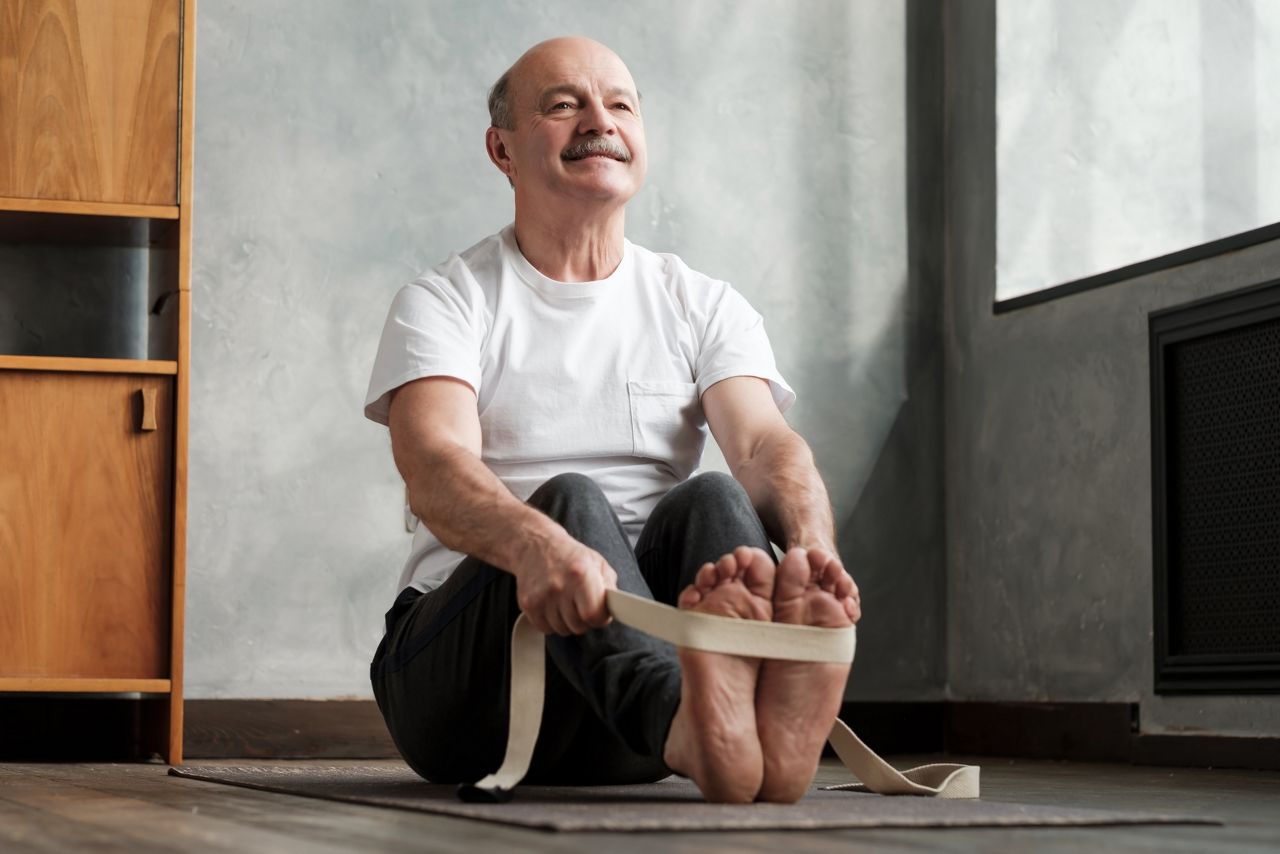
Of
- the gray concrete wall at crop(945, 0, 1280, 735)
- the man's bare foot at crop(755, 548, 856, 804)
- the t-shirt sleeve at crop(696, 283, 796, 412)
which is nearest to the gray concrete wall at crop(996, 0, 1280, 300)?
the gray concrete wall at crop(945, 0, 1280, 735)

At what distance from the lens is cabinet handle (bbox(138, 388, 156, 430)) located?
9.08ft

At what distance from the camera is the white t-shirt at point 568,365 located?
1.76 metres

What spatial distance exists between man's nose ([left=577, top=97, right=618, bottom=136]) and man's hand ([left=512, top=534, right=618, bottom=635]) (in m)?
0.64

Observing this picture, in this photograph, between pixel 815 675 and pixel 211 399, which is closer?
pixel 815 675

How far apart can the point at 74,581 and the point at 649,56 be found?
1.55m

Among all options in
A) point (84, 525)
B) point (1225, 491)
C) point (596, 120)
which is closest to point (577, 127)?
point (596, 120)

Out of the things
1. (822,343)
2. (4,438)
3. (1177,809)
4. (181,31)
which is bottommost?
(1177,809)

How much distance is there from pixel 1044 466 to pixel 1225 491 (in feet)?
1.80

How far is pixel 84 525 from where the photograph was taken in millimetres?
2744

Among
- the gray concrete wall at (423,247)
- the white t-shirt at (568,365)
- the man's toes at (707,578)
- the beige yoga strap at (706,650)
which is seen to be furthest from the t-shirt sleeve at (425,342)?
the gray concrete wall at (423,247)

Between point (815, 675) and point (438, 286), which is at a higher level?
point (438, 286)

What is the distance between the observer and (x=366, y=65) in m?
3.27

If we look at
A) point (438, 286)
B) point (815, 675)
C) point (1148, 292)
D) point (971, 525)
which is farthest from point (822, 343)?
point (815, 675)

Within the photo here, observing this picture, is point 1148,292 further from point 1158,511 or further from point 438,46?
point 438,46
